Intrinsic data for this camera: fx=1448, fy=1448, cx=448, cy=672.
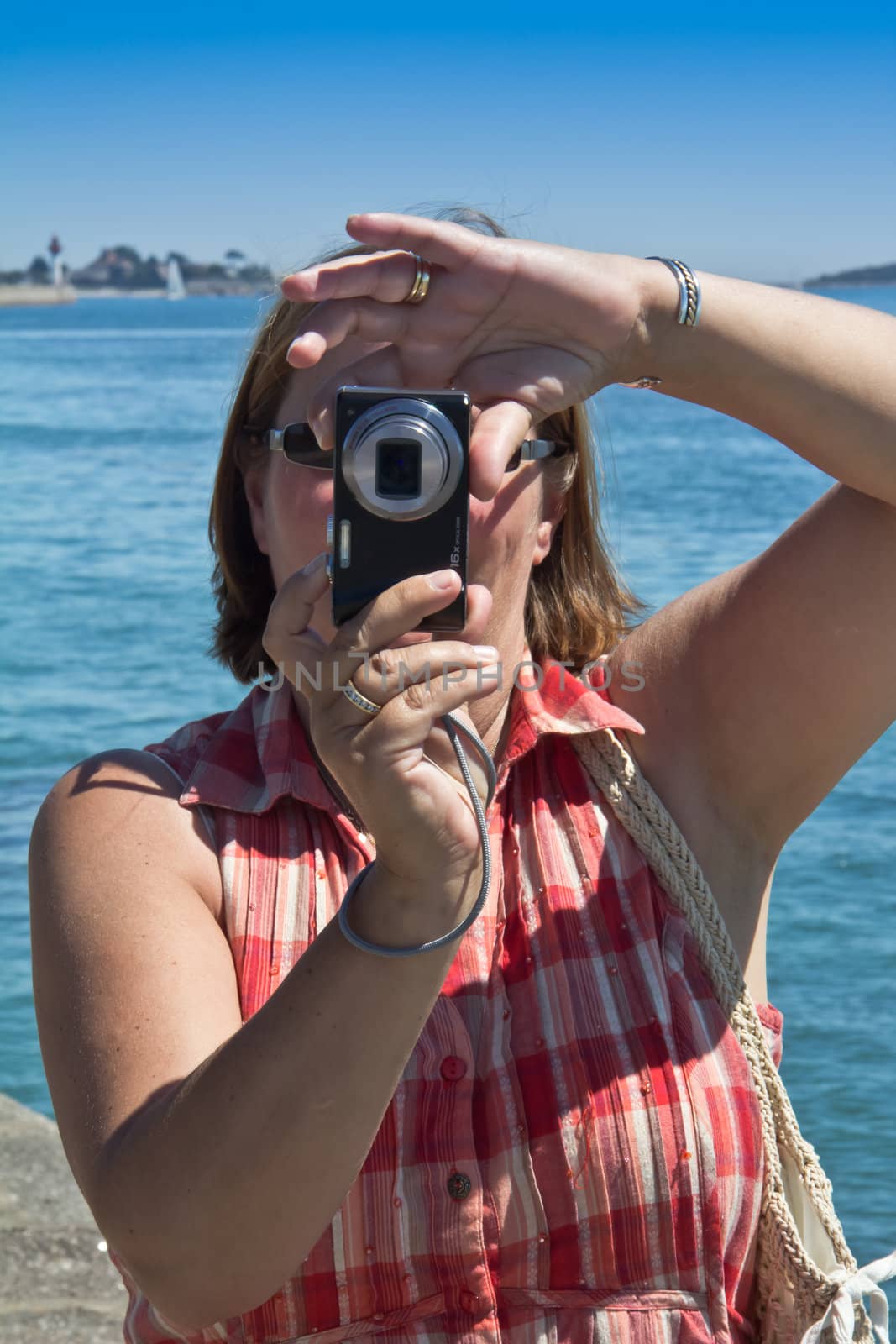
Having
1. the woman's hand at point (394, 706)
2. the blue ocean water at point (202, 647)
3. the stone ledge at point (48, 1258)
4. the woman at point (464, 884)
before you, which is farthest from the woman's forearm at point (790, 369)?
the stone ledge at point (48, 1258)

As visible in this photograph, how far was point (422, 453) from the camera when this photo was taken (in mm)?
1497

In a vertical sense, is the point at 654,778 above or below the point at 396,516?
below

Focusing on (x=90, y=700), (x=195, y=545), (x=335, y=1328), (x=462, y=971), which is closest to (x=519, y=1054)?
(x=462, y=971)

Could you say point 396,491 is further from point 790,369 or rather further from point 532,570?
point 532,570

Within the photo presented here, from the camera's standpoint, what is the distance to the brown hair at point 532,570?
6.57 ft

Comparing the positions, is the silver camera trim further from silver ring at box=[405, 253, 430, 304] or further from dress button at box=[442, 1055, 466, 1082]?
dress button at box=[442, 1055, 466, 1082]

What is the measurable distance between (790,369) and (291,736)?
78cm

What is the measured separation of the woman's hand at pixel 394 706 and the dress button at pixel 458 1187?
1.26 feet

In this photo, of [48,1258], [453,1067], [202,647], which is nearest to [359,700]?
[453,1067]

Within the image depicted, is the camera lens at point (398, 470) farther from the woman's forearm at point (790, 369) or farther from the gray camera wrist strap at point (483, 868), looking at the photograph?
the woman's forearm at point (790, 369)

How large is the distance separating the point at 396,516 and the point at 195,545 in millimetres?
12240

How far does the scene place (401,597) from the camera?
1405 millimetres

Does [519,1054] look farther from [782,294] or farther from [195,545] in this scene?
[195,545]

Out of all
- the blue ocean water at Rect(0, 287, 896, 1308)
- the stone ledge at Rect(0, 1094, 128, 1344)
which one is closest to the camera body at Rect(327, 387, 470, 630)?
the blue ocean water at Rect(0, 287, 896, 1308)
